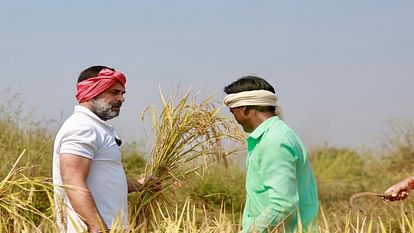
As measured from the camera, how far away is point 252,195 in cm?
435

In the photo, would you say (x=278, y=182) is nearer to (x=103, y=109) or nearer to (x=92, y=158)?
(x=92, y=158)

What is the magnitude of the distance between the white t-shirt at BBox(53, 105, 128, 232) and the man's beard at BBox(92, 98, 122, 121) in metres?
0.05

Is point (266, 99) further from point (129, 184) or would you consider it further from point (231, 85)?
point (129, 184)

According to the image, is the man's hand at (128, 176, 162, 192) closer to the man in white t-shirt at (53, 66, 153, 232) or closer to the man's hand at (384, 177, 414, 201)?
the man in white t-shirt at (53, 66, 153, 232)

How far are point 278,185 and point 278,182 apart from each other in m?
0.01

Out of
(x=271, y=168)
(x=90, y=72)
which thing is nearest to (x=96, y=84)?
(x=90, y=72)

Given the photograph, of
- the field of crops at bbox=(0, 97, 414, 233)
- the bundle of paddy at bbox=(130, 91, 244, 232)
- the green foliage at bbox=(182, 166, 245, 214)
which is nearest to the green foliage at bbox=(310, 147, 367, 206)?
the field of crops at bbox=(0, 97, 414, 233)

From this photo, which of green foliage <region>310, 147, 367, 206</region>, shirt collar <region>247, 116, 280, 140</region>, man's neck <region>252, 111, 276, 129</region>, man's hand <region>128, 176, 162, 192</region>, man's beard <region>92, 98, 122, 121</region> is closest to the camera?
shirt collar <region>247, 116, 280, 140</region>

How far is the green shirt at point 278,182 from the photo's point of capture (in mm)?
4156

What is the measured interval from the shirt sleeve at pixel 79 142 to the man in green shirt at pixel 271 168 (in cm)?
64

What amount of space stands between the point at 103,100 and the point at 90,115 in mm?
172

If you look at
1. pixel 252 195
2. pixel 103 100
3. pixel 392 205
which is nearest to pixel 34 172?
pixel 392 205

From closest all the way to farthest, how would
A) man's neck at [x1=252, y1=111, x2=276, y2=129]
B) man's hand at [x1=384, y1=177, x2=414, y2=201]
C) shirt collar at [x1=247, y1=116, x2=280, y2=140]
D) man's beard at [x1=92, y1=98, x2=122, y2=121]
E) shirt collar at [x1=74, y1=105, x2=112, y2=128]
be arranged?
shirt collar at [x1=247, y1=116, x2=280, y2=140], man's neck at [x1=252, y1=111, x2=276, y2=129], shirt collar at [x1=74, y1=105, x2=112, y2=128], man's beard at [x1=92, y1=98, x2=122, y2=121], man's hand at [x1=384, y1=177, x2=414, y2=201]

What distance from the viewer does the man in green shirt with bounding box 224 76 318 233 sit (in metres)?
4.16
